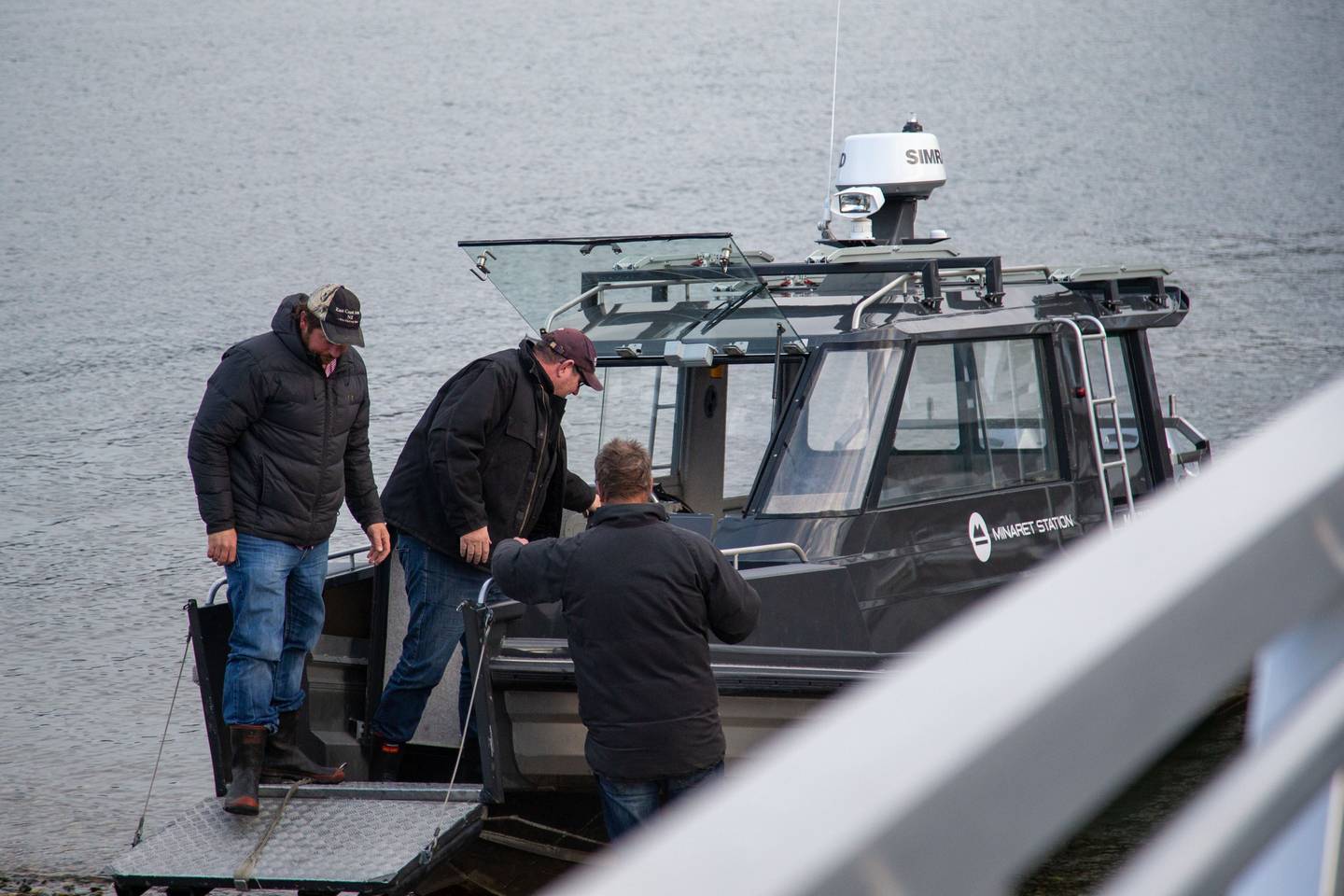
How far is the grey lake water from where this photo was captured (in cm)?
2414

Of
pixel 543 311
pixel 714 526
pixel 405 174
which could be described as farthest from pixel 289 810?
pixel 405 174

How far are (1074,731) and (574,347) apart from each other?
4519 mm

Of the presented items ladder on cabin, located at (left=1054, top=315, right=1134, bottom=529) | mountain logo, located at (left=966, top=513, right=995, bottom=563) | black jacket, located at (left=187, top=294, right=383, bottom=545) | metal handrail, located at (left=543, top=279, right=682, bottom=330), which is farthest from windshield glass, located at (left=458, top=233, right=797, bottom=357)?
ladder on cabin, located at (left=1054, top=315, right=1134, bottom=529)

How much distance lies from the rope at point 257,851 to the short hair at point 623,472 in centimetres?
156

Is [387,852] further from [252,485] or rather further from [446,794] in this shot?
[252,485]

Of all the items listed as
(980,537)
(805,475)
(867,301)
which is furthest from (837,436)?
(980,537)

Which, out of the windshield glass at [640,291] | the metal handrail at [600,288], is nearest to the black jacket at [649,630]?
the windshield glass at [640,291]

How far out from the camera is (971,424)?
564 cm

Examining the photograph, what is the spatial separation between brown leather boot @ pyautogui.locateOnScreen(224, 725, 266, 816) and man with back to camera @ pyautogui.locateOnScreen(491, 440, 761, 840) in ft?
4.29

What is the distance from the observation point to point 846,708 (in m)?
0.59

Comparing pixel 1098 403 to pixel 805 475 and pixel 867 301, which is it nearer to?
pixel 867 301

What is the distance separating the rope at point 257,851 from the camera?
4.25 m

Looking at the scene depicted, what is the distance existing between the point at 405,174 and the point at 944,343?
32.0 m

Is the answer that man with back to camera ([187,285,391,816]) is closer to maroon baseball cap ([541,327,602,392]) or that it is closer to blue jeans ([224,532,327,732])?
blue jeans ([224,532,327,732])
